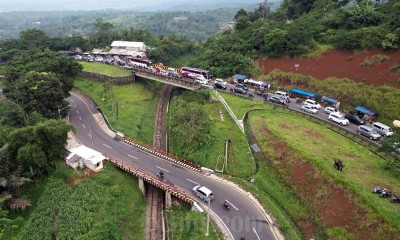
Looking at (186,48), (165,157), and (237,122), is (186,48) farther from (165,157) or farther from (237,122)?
(165,157)

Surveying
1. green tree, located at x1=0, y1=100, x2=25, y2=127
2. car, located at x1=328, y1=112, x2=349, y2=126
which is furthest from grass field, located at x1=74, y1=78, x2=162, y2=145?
car, located at x1=328, y1=112, x2=349, y2=126

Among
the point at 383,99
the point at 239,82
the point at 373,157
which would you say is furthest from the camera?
the point at 239,82

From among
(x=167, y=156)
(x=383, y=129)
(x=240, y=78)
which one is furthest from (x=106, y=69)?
(x=383, y=129)

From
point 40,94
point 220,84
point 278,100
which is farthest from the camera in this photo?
point 220,84

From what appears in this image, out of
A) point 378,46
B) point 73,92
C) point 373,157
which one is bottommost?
point 73,92

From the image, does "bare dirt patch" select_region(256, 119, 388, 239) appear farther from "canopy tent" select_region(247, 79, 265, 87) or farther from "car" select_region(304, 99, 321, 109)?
"canopy tent" select_region(247, 79, 265, 87)

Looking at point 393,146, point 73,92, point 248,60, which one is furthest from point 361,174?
point 73,92

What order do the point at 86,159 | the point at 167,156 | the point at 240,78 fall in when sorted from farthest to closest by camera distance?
the point at 240,78, the point at 167,156, the point at 86,159

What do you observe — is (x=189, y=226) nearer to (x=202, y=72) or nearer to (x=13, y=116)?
(x=13, y=116)
